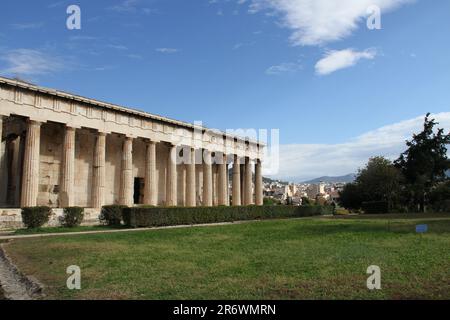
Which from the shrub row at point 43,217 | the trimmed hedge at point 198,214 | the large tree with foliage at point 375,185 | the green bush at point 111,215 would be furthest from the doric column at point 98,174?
the large tree with foliage at point 375,185

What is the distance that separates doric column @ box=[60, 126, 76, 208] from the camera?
2952 cm

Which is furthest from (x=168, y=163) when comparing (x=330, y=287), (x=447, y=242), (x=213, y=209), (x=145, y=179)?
(x=330, y=287)

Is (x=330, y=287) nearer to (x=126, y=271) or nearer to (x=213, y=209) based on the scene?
(x=126, y=271)

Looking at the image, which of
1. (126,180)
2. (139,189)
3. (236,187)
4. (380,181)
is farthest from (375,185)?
(126,180)

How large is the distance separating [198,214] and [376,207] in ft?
105

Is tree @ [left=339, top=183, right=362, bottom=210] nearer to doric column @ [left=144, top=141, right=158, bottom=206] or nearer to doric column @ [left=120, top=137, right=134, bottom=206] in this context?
doric column @ [left=144, top=141, right=158, bottom=206]

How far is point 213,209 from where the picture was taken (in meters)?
32.0

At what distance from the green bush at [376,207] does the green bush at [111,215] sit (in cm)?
3720

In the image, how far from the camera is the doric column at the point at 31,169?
27281 millimetres

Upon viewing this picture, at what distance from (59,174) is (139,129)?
834cm

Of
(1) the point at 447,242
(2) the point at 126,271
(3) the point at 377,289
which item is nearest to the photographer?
(3) the point at 377,289

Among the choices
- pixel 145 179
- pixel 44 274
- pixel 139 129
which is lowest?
pixel 44 274

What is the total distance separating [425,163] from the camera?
54.1 metres

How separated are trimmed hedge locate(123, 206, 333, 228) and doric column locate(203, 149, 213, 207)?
708cm
